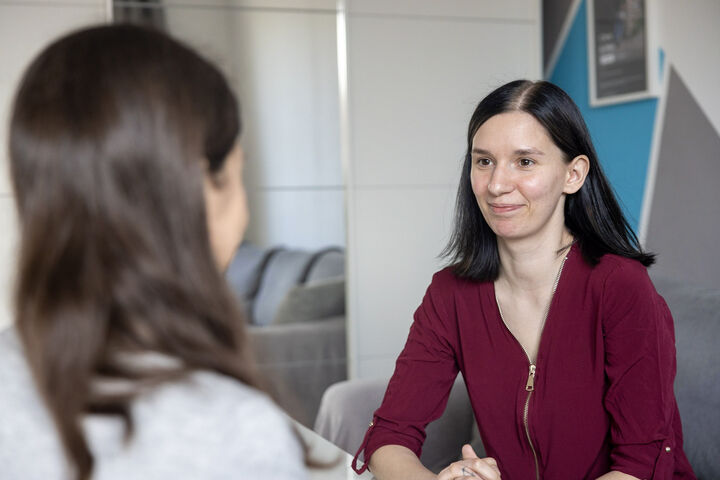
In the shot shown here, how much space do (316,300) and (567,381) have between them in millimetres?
1773

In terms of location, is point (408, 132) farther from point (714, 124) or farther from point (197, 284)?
point (197, 284)

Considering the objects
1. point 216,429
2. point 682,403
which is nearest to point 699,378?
point 682,403

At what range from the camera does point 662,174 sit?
3.12 m

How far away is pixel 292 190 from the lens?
10.6 feet

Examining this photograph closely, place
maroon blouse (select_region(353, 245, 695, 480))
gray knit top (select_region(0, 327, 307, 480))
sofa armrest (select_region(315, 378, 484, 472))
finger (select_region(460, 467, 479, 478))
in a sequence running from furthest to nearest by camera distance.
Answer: sofa armrest (select_region(315, 378, 484, 472)), maroon blouse (select_region(353, 245, 695, 480)), finger (select_region(460, 467, 479, 478)), gray knit top (select_region(0, 327, 307, 480))

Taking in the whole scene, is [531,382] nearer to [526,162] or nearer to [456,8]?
[526,162]

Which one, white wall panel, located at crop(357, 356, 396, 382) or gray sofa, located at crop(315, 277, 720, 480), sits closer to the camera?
gray sofa, located at crop(315, 277, 720, 480)

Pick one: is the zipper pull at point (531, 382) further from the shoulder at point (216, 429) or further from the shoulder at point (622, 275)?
the shoulder at point (216, 429)

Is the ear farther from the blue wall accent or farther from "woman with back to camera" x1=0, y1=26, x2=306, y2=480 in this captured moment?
the blue wall accent

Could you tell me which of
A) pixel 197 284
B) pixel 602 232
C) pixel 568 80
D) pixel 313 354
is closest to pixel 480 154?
pixel 602 232

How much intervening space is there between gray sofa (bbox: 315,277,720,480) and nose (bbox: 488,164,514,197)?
597 mm

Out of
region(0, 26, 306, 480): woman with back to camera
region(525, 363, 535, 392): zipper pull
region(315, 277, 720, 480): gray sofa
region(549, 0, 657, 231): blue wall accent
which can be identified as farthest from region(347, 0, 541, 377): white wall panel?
region(0, 26, 306, 480): woman with back to camera

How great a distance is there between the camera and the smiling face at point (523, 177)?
1649 mm

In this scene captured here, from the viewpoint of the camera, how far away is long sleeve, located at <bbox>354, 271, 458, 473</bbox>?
1658mm
